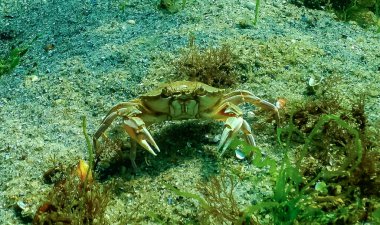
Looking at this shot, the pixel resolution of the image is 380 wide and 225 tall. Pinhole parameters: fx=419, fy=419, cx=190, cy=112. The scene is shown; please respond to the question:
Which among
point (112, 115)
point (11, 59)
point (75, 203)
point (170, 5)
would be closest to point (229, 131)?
point (112, 115)

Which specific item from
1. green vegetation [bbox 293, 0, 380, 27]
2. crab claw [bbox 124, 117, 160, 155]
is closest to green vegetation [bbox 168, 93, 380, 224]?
crab claw [bbox 124, 117, 160, 155]

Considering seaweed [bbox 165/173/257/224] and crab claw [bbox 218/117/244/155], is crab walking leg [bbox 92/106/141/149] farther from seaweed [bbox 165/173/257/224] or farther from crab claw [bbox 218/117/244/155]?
seaweed [bbox 165/173/257/224]

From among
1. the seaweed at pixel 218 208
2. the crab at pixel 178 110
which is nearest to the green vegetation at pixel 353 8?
the crab at pixel 178 110

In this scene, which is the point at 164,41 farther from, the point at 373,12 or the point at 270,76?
the point at 373,12

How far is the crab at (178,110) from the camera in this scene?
14.3 ft

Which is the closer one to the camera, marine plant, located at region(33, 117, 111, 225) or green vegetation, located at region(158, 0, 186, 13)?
marine plant, located at region(33, 117, 111, 225)

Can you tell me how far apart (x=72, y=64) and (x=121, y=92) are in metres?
1.19

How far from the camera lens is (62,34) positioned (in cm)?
764

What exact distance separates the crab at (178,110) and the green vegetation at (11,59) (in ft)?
10.6

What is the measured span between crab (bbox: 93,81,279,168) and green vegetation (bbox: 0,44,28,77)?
10.6 feet

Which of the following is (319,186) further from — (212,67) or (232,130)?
(212,67)

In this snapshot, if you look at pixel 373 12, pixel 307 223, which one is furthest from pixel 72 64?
pixel 373 12

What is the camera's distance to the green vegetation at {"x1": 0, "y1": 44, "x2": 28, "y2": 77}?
710cm

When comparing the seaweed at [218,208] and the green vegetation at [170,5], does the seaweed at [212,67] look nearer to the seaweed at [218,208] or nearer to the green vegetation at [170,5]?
the green vegetation at [170,5]
